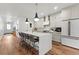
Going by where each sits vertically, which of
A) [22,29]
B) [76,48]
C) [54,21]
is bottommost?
[76,48]

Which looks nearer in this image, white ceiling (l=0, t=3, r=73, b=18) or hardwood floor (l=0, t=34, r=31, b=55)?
hardwood floor (l=0, t=34, r=31, b=55)

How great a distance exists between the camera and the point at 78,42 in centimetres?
506

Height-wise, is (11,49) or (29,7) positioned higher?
(29,7)

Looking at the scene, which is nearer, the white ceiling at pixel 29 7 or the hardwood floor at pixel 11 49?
the hardwood floor at pixel 11 49

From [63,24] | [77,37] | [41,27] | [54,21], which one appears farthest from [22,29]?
[77,37]

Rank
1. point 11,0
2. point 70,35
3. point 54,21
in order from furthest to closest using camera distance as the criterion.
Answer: point 54,21 < point 70,35 < point 11,0

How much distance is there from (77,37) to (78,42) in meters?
0.28

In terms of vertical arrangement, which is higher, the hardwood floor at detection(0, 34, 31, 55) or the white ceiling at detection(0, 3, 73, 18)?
the white ceiling at detection(0, 3, 73, 18)

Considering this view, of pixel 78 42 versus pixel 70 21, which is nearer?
pixel 78 42

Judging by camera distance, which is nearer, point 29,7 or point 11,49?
point 11,49

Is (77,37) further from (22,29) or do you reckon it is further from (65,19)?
(22,29)

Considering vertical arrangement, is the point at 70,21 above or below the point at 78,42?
above

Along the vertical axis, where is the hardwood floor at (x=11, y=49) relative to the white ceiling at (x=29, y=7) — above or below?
below

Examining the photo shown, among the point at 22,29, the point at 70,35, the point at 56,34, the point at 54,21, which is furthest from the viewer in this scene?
the point at 22,29
